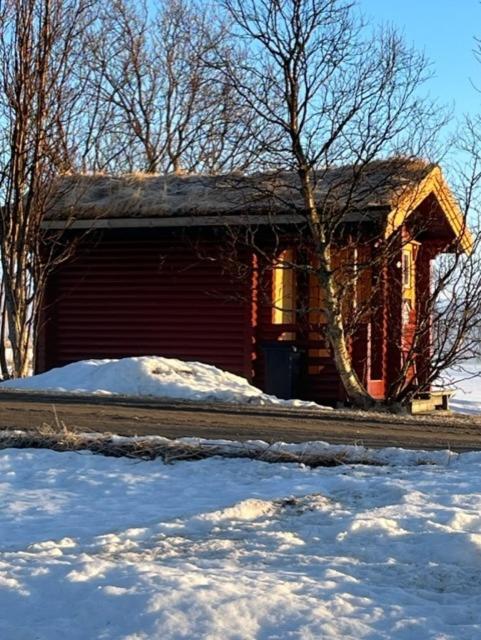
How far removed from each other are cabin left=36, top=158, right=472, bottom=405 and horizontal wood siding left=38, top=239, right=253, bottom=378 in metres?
0.02

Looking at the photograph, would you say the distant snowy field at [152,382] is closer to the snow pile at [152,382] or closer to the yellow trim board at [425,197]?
the snow pile at [152,382]

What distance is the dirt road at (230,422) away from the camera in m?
9.75

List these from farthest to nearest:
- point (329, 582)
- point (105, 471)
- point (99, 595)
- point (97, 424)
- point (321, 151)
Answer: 1. point (321, 151)
2. point (97, 424)
3. point (105, 471)
4. point (329, 582)
5. point (99, 595)

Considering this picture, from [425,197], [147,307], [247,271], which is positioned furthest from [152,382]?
[425,197]

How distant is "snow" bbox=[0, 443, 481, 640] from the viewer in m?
4.14

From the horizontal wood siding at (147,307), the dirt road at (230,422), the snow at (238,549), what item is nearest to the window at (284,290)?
the horizontal wood siding at (147,307)

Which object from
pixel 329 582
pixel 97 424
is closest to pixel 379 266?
pixel 97 424

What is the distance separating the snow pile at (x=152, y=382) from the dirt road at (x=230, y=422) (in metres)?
1.09

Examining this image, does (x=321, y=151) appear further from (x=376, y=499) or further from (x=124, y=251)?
(x=376, y=499)

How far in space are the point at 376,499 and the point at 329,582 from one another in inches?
80.1

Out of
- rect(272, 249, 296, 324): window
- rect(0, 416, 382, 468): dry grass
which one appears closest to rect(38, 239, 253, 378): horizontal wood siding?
rect(272, 249, 296, 324): window

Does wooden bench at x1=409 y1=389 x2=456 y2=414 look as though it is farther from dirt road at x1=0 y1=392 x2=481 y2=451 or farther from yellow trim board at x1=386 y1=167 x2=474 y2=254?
dirt road at x1=0 y1=392 x2=481 y2=451

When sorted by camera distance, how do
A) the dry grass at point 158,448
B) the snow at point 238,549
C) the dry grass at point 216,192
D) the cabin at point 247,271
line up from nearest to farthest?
the snow at point 238,549
the dry grass at point 158,448
the dry grass at point 216,192
the cabin at point 247,271

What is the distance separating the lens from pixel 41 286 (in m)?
19.3
